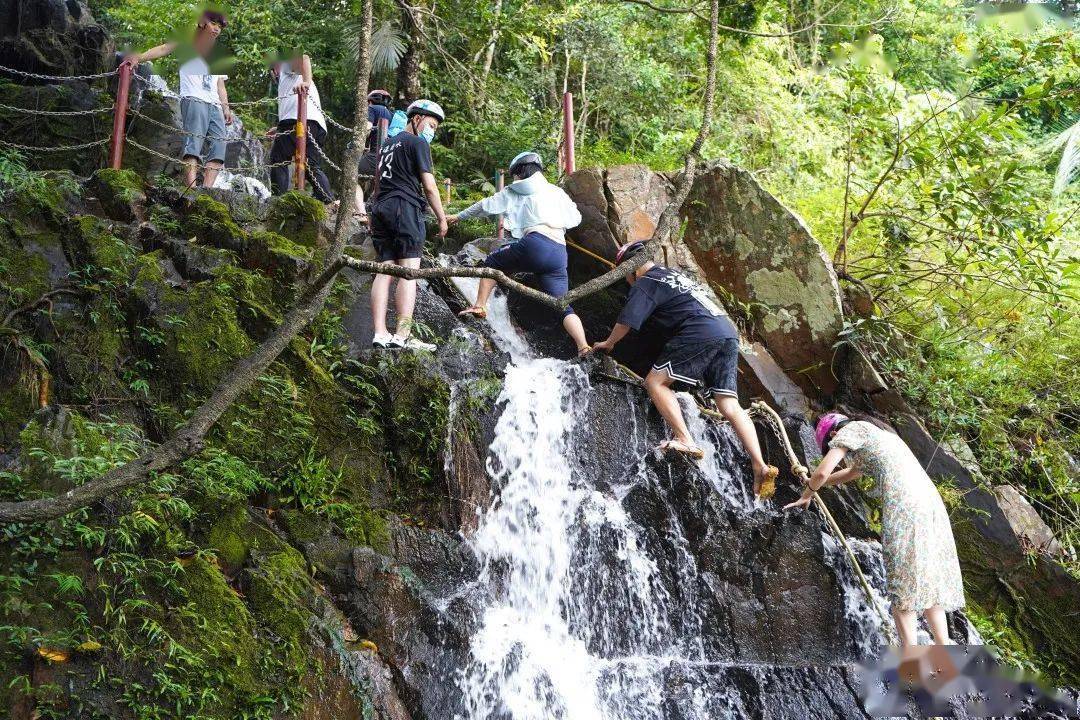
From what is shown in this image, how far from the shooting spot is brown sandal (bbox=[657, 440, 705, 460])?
6.86 metres

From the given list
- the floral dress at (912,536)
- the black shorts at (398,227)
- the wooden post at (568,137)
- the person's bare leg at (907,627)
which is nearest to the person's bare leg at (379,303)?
the black shorts at (398,227)

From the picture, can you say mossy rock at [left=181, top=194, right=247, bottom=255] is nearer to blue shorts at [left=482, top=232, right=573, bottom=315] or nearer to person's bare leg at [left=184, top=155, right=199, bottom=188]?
person's bare leg at [left=184, top=155, right=199, bottom=188]

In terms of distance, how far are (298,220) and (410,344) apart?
5.85ft

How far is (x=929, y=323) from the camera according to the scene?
9.13m

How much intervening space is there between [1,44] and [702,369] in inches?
374

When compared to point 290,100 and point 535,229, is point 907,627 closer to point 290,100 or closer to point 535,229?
point 535,229

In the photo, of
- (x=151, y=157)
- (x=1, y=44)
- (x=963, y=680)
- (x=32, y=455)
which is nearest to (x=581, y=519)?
(x=963, y=680)

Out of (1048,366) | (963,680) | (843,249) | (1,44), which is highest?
(1,44)

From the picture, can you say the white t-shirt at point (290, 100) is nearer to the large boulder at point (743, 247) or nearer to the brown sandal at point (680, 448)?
the large boulder at point (743, 247)

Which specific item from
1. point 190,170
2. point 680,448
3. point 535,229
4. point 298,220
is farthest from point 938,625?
point 190,170

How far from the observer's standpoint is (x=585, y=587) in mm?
6336

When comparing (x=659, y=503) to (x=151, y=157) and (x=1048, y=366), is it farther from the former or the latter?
(x=151, y=157)

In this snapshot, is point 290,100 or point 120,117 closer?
point 120,117

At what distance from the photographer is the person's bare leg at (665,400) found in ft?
22.4
